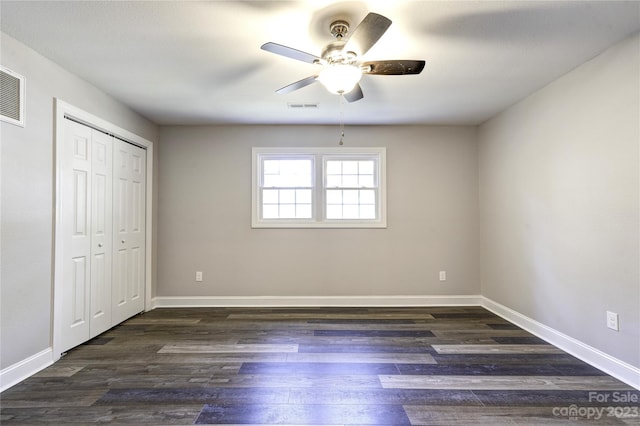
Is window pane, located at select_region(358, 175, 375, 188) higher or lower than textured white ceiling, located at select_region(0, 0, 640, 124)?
lower

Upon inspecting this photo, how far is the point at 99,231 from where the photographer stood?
2.98 metres

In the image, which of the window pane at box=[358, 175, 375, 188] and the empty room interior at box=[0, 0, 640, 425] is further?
the window pane at box=[358, 175, 375, 188]

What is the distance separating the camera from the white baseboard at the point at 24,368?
6.72 feet

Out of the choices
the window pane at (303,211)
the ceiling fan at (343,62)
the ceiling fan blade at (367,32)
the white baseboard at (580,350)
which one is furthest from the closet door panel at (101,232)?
the white baseboard at (580,350)

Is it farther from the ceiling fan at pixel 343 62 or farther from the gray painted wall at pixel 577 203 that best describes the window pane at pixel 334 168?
the ceiling fan at pixel 343 62

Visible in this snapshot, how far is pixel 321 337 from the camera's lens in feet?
9.60

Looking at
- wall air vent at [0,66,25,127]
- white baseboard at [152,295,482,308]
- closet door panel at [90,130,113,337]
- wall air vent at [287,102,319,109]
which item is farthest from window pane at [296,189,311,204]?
wall air vent at [0,66,25,127]

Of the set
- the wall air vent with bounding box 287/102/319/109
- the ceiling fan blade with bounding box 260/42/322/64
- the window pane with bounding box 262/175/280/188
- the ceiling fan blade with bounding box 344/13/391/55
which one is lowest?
the window pane with bounding box 262/175/280/188

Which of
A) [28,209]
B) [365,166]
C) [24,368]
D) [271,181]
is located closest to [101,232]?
[28,209]

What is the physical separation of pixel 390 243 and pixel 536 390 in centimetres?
222

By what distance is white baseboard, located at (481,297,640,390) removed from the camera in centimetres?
211

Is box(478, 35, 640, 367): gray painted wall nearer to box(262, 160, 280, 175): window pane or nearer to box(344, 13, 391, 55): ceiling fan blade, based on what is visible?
box(344, 13, 391, 55): ceiling fan blade

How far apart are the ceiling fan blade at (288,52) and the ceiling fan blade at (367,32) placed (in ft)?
0.74

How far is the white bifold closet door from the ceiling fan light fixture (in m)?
2.26
